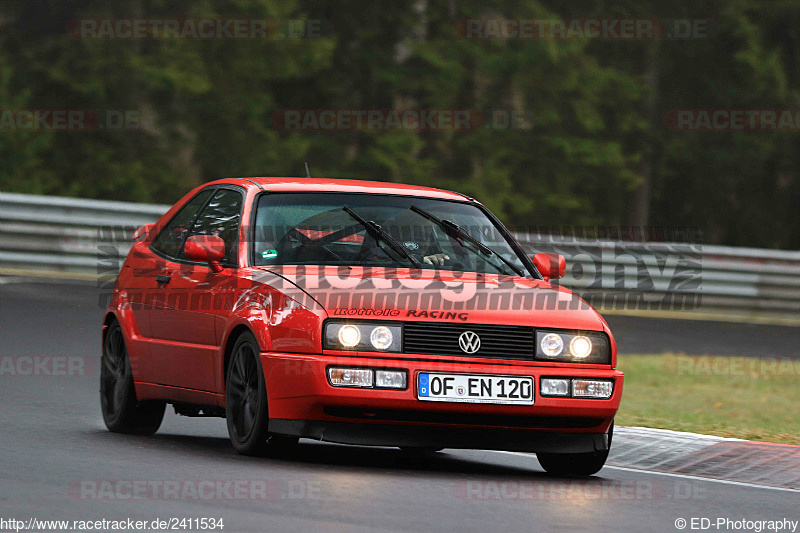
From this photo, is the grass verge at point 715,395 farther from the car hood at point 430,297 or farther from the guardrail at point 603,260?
the guardrail at point 603,260

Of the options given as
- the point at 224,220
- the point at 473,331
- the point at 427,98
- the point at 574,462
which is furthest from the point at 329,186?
the point at 427,98

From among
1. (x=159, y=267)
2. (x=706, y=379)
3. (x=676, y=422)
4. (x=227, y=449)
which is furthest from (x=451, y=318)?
(x=706, y=379)

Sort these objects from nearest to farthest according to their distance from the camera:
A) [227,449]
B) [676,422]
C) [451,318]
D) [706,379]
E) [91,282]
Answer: [451,318] → [227,449] → [676,422] → [706,379] → [91,282]

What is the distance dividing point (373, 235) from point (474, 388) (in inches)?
55.8

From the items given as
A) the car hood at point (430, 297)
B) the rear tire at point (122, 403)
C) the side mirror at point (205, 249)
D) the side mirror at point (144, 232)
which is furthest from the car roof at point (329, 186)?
the rear tire at point (122, 403)

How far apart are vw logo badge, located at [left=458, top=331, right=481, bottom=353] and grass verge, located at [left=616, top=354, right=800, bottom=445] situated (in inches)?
145

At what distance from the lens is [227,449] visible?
344 inches

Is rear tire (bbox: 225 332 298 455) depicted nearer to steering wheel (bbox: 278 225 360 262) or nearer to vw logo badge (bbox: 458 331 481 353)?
steering wheel (bbox: 278 225 360 262)

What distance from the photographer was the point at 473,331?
7883mm

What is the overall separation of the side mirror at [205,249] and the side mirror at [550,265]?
6.47 feet

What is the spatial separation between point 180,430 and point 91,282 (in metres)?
8.54

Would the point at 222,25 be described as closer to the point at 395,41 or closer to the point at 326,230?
the point at 395,41

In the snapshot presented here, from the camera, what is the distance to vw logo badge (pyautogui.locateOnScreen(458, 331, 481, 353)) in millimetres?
7848

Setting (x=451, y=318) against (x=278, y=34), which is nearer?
(x=451, y=318)
